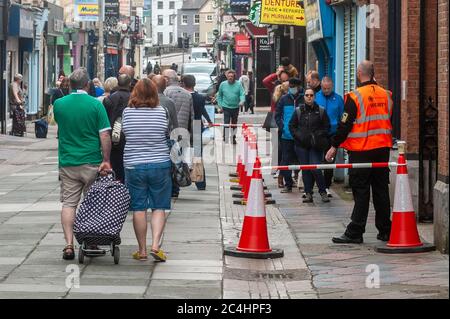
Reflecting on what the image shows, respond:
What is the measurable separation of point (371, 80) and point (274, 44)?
3632 cm

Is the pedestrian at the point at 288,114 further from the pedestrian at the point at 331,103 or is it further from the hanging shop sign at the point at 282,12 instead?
the hanging shop sign at the point at 282,12

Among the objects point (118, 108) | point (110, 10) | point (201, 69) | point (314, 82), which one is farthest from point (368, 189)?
A: point (110, 10)

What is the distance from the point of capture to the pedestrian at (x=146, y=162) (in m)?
11.4

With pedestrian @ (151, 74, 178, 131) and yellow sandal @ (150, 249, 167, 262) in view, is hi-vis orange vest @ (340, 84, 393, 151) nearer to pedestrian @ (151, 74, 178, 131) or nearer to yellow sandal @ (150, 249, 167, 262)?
pedestrian @ (151, 74, 178, 131)

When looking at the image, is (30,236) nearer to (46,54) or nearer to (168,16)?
(46,54)

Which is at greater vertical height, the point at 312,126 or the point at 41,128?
the point at 312,126

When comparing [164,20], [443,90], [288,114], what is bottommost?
[288,114]

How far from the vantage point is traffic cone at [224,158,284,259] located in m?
11.9

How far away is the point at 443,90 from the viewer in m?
12.1

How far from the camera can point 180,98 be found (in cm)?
1705

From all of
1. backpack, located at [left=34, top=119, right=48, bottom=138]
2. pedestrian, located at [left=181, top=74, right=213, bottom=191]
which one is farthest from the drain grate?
backpack, located at [left=34, top=119, right=48, bottom=138]

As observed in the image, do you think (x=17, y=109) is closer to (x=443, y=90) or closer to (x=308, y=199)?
(x=308, y=199)

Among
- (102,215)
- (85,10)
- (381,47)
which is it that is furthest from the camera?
(85,10)

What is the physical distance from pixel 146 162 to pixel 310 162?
18.0 feet
